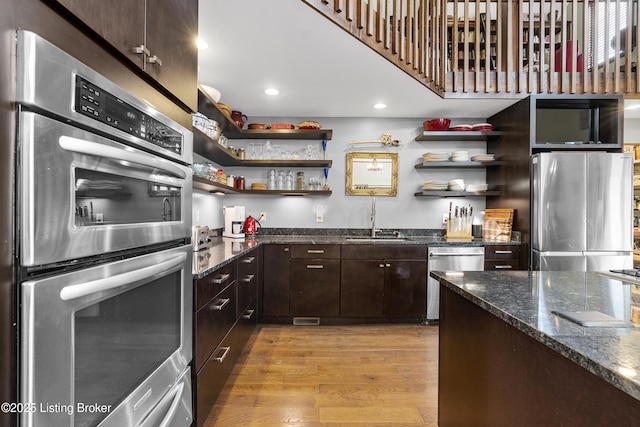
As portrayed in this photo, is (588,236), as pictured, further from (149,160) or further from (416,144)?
(149,160)

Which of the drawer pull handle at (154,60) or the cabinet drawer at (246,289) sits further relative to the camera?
the cabinet drawer at (246,289)

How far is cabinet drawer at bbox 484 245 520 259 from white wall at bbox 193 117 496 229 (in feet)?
2.46

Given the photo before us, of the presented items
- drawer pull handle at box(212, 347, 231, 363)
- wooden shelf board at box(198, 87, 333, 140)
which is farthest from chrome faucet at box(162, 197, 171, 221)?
wooden shelf board at box(198, 87, 333, 140)

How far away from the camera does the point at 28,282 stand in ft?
2.14

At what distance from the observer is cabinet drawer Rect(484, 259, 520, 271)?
3.30 metres

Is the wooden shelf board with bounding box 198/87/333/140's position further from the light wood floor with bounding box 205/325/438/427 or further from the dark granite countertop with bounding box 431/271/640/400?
the dark granite countertop with bounding box 431/271/640/400

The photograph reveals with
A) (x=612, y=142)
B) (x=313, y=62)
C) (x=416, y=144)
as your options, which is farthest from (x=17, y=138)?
(x=612, y=142)

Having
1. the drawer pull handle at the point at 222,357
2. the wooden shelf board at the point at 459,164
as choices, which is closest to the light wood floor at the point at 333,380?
the drawer pull handle at the point at 222,357

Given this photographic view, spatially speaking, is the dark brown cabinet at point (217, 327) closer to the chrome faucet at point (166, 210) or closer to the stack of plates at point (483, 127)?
the chrome faucet at point (166, 210)

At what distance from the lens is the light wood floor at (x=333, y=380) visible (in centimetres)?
183

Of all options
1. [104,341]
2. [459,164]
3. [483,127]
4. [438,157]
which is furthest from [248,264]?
[483,127]

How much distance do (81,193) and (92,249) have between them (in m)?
0.14

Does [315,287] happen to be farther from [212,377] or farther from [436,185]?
[436,185]

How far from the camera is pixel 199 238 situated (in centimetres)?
247
